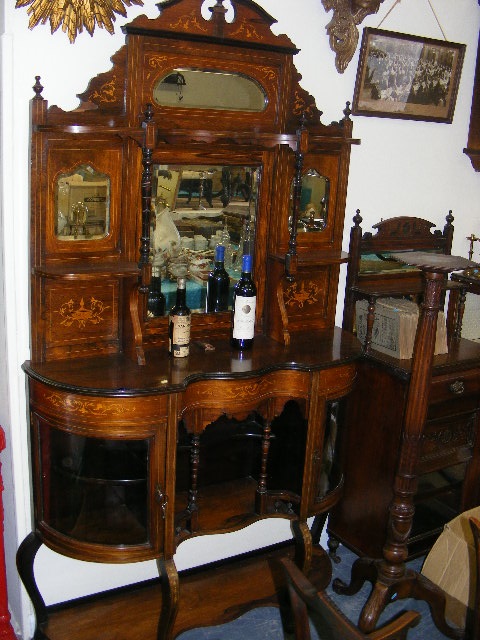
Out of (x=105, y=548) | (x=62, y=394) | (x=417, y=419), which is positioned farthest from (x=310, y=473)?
(x=62, y=394)

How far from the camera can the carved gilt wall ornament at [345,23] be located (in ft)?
8.02

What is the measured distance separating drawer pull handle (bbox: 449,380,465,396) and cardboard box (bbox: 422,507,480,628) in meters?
0.44

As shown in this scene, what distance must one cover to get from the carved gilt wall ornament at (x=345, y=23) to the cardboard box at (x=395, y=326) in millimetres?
912

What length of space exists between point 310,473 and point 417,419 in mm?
425

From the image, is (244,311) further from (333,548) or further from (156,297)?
(333,548)

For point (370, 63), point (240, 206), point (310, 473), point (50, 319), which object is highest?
point (370, 63)

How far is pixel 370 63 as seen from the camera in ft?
8.59

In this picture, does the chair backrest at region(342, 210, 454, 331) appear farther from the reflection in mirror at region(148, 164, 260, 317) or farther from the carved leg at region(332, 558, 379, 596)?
the carved leg at region(332, 558, 379, 596)

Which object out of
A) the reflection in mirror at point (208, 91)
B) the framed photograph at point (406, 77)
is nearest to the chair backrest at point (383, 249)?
the framed photograph at point (406, 77)

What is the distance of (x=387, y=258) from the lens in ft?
9.32

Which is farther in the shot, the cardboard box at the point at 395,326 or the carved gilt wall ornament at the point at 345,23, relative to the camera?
the cardboard box at the point at 395,326

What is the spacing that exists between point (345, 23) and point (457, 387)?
1.39m

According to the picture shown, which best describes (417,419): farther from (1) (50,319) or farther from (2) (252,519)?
(1) (50,319)

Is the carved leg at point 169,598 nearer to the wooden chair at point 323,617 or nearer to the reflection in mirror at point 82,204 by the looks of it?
the wooden chair at point 323,617
